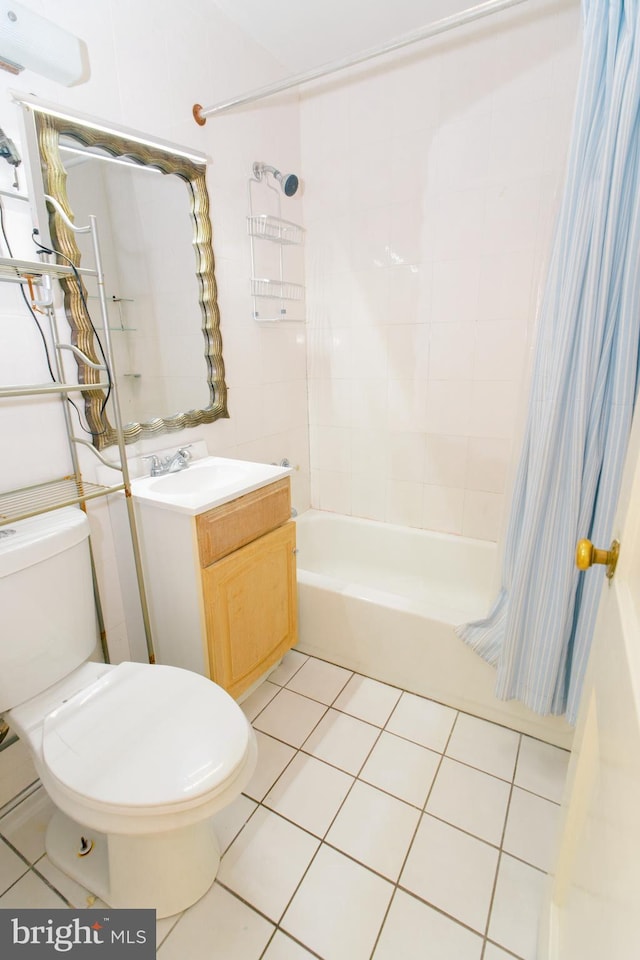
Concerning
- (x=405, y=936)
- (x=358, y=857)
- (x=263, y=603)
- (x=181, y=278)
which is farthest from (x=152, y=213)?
(x=405, y=936)

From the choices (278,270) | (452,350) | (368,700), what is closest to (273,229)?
(278,270)

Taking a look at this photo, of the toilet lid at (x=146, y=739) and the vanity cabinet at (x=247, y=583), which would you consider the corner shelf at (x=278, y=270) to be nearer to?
the vanity cabinet at (x=247, y=583)

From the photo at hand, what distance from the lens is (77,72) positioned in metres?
1.18

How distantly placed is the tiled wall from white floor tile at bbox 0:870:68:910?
1823 mm

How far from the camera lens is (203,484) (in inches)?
65.9

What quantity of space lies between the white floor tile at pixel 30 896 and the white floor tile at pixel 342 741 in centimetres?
74

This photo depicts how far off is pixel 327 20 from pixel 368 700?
258cm

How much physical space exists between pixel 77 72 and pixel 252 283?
0.87m

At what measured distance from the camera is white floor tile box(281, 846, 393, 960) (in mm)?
1012

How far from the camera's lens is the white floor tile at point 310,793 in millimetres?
1277

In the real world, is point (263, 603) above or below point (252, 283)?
below

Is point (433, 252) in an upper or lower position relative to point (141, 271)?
upper

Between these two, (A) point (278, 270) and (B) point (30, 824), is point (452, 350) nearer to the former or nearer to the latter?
(A) point (278, 270)

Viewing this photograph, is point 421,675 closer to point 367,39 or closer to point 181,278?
point 181,278
